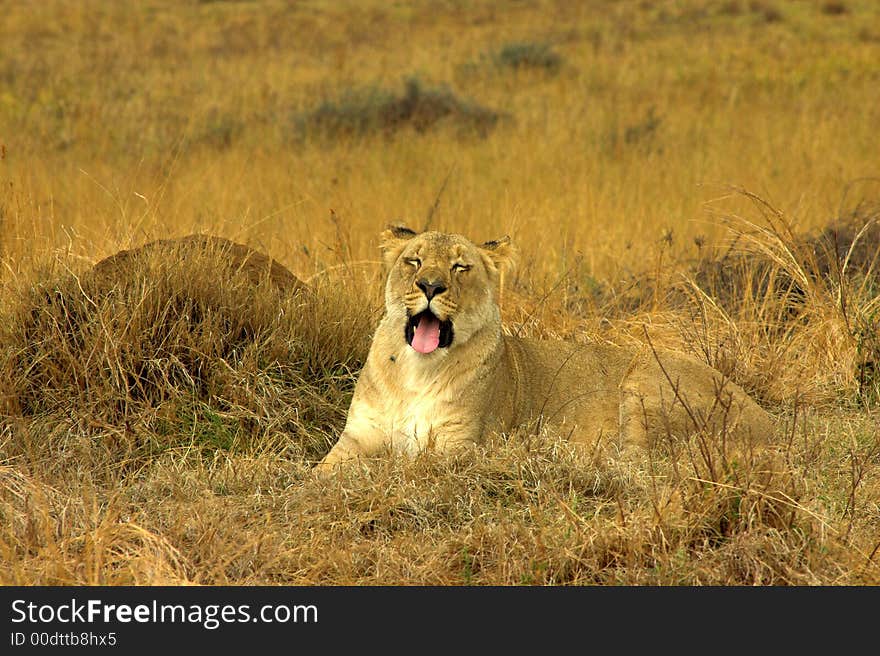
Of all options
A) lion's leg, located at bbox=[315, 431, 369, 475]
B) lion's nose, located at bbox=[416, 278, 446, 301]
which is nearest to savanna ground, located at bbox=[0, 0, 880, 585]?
lion's leg, located at bbox=[315, 431, 369, 475]

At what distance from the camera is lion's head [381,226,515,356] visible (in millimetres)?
5125

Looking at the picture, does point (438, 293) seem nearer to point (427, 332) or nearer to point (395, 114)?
point (427, 332)

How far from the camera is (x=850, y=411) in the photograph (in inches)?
251

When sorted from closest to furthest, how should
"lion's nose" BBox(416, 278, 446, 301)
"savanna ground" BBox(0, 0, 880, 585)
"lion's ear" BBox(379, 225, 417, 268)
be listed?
1. "savanna ground" BBox(0, 0, 880, 585)
2. "lion's nose" BBox(416, 278, 446, 301)
3. "lion's ear" BBox(379, 225, 417, 268)

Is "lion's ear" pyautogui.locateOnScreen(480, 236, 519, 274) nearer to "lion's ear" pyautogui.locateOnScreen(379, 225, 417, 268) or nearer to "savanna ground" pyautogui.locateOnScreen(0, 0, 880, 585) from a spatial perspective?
"lion's ear" pyautogui.locateOnScreen(379, 225, 417, 268)

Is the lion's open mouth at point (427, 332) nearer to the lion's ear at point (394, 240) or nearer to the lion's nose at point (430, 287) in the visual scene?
the lion's nose at point (430, 287)

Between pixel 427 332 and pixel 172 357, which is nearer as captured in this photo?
pixel 427 332

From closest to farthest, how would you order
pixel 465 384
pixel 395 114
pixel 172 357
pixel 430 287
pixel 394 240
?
pixel 430 287 → pixel 465 384 → pixel 394 240 → pixel 172 357 → pixel 395 114

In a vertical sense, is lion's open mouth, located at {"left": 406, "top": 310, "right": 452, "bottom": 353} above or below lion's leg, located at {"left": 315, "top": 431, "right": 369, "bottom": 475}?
above

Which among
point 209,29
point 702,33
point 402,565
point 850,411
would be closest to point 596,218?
point 850,411

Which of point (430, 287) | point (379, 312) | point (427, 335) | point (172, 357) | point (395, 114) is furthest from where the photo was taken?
point (395, 114)

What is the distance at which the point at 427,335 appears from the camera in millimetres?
5254

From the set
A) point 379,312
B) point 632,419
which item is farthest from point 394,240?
point 632,419

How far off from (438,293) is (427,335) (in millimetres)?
246
